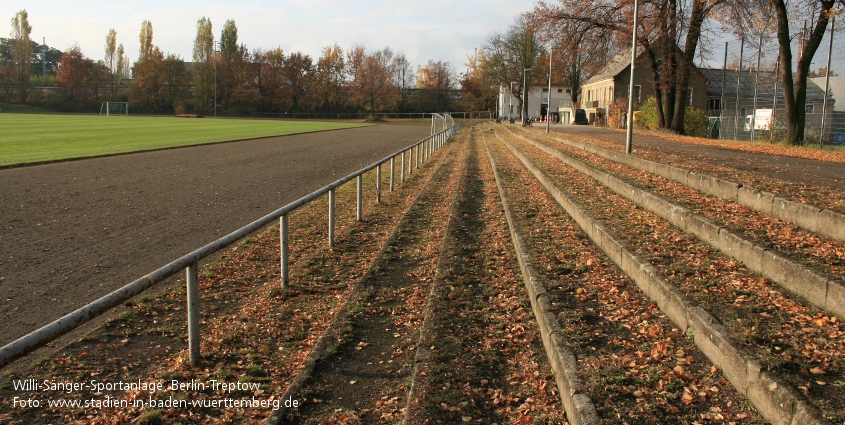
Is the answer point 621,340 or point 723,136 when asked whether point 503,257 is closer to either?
point 621,340

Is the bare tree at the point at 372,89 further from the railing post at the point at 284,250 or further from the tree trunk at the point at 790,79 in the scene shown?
the railing post at the point at 284,250

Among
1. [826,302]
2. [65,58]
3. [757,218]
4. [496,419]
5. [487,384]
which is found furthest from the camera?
[65,58]

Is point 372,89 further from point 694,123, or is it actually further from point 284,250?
point 284,250

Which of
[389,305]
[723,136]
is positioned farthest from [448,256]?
[723,136]

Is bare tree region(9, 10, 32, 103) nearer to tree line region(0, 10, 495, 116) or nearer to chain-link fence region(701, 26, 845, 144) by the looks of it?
tree line region(0, 10, 495, 116)

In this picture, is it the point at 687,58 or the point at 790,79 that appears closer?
the point at 790,79

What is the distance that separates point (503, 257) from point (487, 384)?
362 centimetres

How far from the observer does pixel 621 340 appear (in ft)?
14.7

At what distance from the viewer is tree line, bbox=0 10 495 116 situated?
89062 millimetres

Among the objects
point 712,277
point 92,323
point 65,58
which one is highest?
point 65,58

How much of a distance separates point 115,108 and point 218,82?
47.9 feet

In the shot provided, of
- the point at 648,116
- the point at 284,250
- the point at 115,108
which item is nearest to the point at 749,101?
the point at 648,116

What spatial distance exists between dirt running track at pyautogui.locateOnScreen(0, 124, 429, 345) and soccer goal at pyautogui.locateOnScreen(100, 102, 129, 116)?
2793 inches

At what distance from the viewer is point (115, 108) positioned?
84188 millimetres
